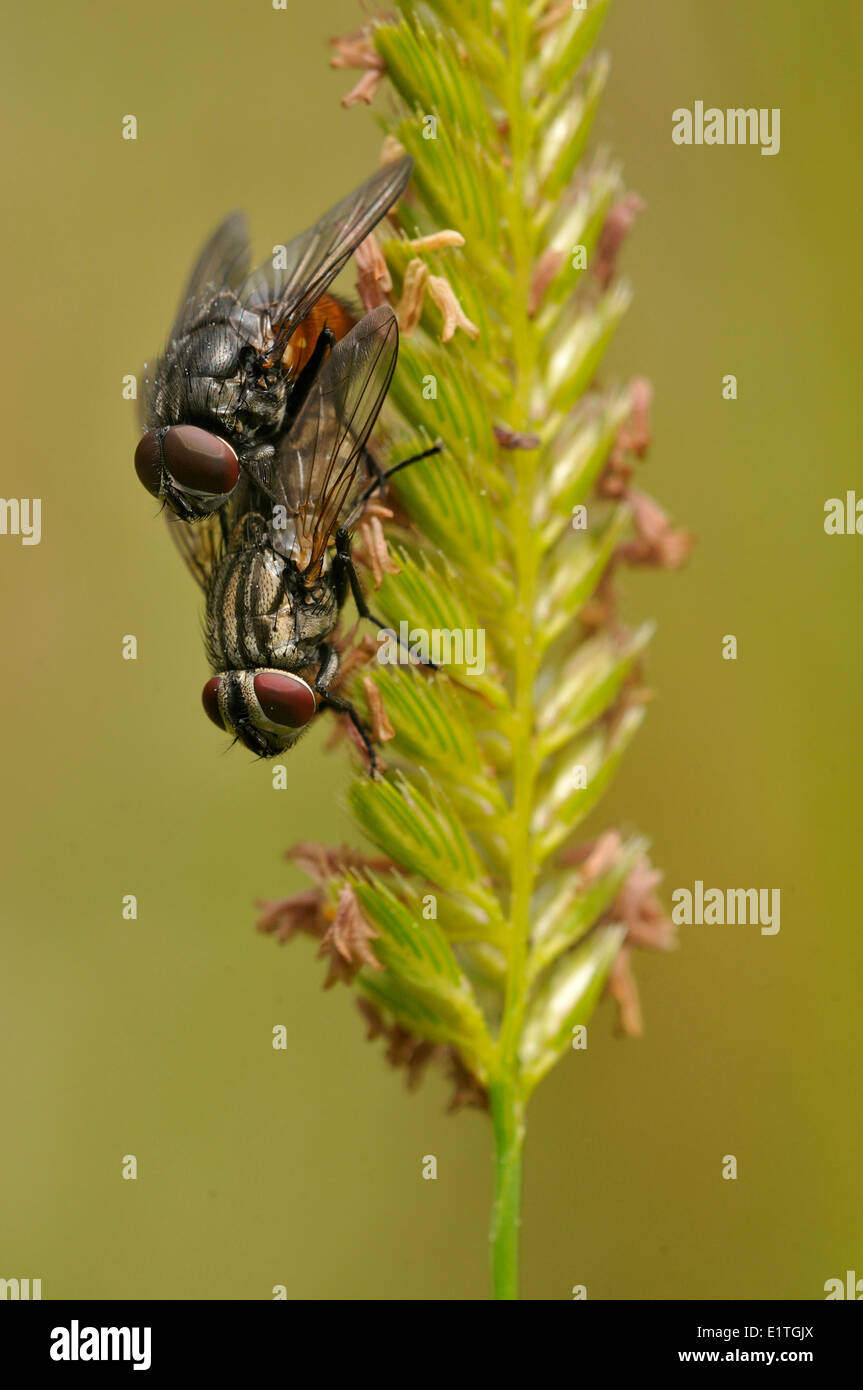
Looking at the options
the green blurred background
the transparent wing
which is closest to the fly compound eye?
the transparent wing

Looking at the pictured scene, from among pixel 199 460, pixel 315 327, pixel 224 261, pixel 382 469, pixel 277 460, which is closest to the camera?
pixel 382 469

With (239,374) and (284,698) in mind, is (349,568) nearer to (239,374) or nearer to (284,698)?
(284,698)

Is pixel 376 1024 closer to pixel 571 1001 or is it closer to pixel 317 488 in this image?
pixel 571 1001

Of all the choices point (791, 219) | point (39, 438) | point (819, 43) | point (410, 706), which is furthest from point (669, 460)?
point (410, 706)

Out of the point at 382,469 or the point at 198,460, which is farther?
the point at 198,460

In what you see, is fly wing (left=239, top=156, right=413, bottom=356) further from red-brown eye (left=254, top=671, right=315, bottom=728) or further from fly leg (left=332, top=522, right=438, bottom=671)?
red-brown eye (left=254, top=671, right=315, bottom=728)

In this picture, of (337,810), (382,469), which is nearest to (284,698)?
(382,469)

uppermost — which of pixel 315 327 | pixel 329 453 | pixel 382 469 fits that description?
pixel 315 327
